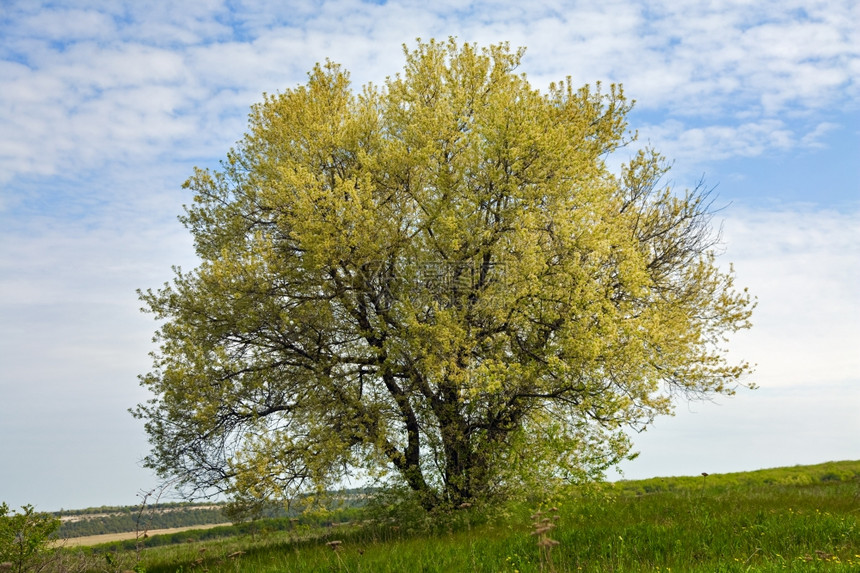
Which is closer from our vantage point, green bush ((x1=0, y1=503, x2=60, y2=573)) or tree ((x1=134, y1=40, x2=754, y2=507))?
green bush ((x1=0, y1=503, x2=60, y2=573))

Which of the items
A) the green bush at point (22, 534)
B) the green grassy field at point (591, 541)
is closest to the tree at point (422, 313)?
the green grassy field at point (591, 541)

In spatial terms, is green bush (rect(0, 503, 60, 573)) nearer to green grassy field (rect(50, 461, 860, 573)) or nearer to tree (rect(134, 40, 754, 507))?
green grassy field (rect(50, 461, 860, 573))

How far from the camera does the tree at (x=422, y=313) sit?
15.6m

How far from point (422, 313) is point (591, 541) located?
7.25m

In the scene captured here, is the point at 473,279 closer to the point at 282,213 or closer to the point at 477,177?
the point at 477,177

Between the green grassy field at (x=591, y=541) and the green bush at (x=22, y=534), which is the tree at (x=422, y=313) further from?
the green bush at (x=22, y=534)

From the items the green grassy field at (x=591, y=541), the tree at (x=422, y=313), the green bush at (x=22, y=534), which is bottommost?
the green grassy field at (x=591, y=541)

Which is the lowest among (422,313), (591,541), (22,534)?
(591,541)

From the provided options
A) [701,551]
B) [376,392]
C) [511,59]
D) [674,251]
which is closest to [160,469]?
[376,392]

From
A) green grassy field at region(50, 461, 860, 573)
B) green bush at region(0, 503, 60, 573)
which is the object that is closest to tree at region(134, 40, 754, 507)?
green grassy field at region(50, 461, 860, 573)

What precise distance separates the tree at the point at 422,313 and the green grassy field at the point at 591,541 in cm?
130

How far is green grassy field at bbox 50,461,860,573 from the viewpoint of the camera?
9780 mm

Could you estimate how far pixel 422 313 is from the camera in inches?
663

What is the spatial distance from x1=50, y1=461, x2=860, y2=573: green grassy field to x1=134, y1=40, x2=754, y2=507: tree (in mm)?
1298
